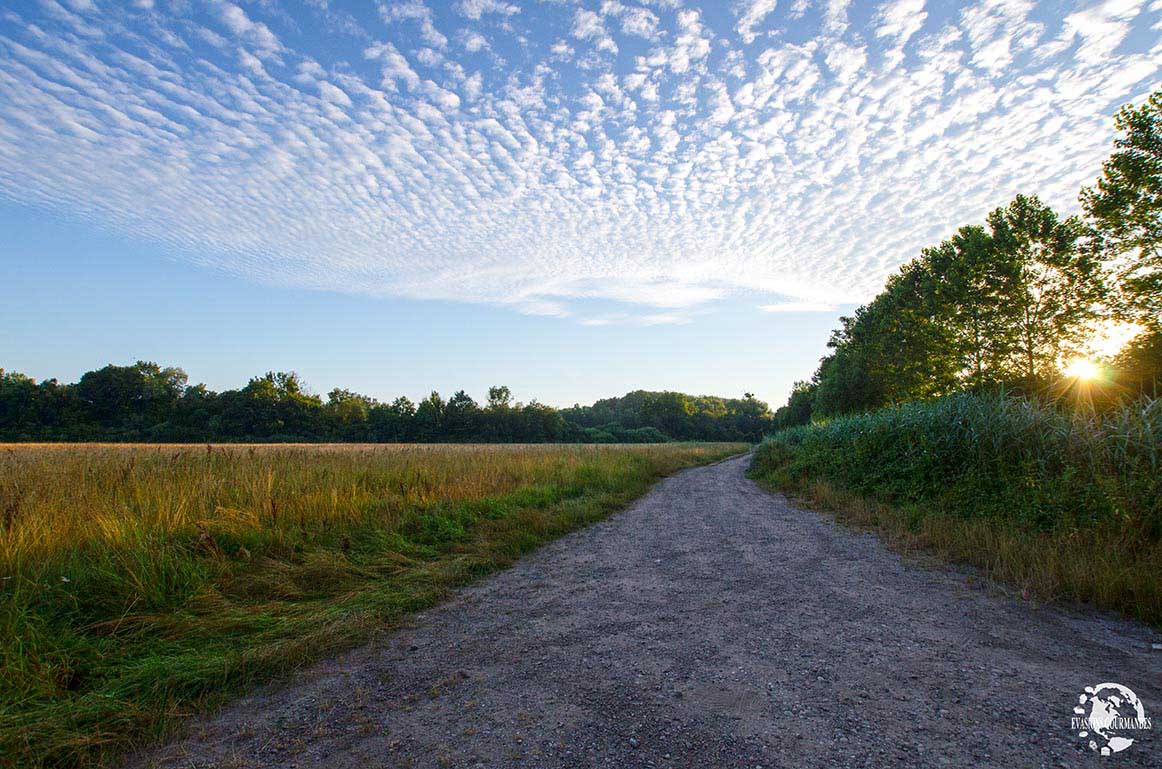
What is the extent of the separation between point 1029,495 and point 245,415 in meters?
71.5

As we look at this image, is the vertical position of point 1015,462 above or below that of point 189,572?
above

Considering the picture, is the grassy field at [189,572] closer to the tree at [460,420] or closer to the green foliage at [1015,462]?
the green foliage at [1015,462]

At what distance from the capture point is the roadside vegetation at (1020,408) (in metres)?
6.06

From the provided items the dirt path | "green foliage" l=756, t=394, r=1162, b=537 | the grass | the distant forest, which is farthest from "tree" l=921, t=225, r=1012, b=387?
the distant forest

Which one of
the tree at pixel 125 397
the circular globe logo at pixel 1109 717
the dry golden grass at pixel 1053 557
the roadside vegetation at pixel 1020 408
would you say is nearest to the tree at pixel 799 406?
the roadside vegetation at pixel 1020 408

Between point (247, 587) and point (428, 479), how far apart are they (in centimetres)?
556

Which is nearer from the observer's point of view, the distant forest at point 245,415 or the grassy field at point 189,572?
the grassy field at point 189,572

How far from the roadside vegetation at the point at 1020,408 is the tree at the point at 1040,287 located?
6 cm

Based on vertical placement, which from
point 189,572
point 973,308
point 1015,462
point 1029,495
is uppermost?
point 973,308

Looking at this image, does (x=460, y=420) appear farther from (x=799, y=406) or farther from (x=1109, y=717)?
(x=1109, y=717)

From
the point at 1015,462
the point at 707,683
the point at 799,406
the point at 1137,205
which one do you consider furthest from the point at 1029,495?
the point at 799,406

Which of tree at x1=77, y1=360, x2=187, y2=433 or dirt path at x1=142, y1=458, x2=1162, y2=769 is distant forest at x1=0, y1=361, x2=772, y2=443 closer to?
tree at x1=77, y1=360, x2=187, y2=433

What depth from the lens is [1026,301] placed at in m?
22.5

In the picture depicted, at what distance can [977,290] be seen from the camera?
A: 930 inches
